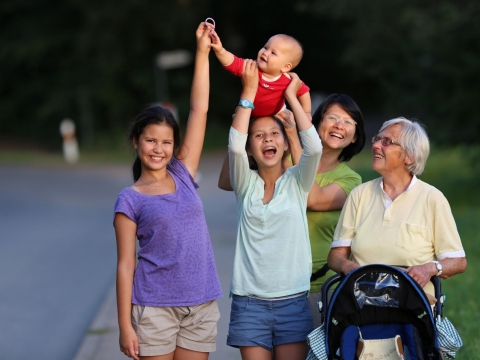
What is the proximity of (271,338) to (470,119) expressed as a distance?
12352 millimetres

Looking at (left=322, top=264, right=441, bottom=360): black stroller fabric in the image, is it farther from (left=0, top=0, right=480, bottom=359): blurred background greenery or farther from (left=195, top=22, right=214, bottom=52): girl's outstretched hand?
(left=0, top=0, right=480, bottom=359): blurred background greenery

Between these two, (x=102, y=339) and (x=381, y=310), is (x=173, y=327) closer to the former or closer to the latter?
(x=381, y=310)

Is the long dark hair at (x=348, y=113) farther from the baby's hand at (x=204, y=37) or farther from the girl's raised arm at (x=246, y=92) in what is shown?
the baby's hand at (x=204, y=37)

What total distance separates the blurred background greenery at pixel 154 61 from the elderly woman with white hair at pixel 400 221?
13.1m

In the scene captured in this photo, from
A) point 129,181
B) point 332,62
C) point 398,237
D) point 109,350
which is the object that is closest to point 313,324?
point 398,237

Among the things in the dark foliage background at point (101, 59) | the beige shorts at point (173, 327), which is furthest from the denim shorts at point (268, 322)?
the dark foliage background at point (101, 59)

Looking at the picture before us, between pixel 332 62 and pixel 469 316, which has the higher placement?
pixel 332 62

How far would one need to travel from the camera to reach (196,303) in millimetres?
3943

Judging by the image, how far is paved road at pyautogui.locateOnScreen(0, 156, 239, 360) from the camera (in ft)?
23.3

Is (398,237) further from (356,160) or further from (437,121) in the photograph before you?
(356,160)

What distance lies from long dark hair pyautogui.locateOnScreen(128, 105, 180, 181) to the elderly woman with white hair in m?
0.90

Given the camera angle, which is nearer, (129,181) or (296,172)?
(296,172)

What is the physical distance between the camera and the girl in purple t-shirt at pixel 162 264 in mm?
3898

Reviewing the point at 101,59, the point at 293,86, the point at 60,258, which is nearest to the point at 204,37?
the point at 293,86
